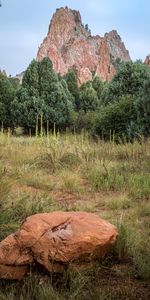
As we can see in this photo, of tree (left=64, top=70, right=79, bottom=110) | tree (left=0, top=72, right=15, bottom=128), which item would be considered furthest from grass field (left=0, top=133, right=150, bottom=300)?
tree (left=64, top=70, right=79, bottom=110)

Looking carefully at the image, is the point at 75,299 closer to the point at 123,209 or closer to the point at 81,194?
the point at 123,209

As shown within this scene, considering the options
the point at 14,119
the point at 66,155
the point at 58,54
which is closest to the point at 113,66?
the point at 58,54

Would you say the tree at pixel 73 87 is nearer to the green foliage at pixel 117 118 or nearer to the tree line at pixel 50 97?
the tree line at pixel 50 97

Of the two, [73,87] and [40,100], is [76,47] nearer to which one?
[73,87]

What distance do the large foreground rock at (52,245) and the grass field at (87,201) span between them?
11cm

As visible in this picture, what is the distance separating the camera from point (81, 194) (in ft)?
24.2

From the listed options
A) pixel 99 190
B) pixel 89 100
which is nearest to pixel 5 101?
pixel 89 100

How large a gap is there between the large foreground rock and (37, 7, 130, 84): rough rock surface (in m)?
109

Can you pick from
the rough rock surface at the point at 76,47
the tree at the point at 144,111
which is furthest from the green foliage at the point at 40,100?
the rough rock surface at the point at 76,47

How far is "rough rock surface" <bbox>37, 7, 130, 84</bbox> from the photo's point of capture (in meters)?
122

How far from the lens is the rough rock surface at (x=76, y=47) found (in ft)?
400

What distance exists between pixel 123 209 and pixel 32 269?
2872 millimetres

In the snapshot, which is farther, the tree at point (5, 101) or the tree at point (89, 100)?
the tree at point (89, 100)

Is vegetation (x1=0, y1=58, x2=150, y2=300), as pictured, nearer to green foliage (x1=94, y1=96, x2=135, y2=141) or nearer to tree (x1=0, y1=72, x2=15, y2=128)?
green foliage (x1=94, y1=96, x2=135, y2=141)
